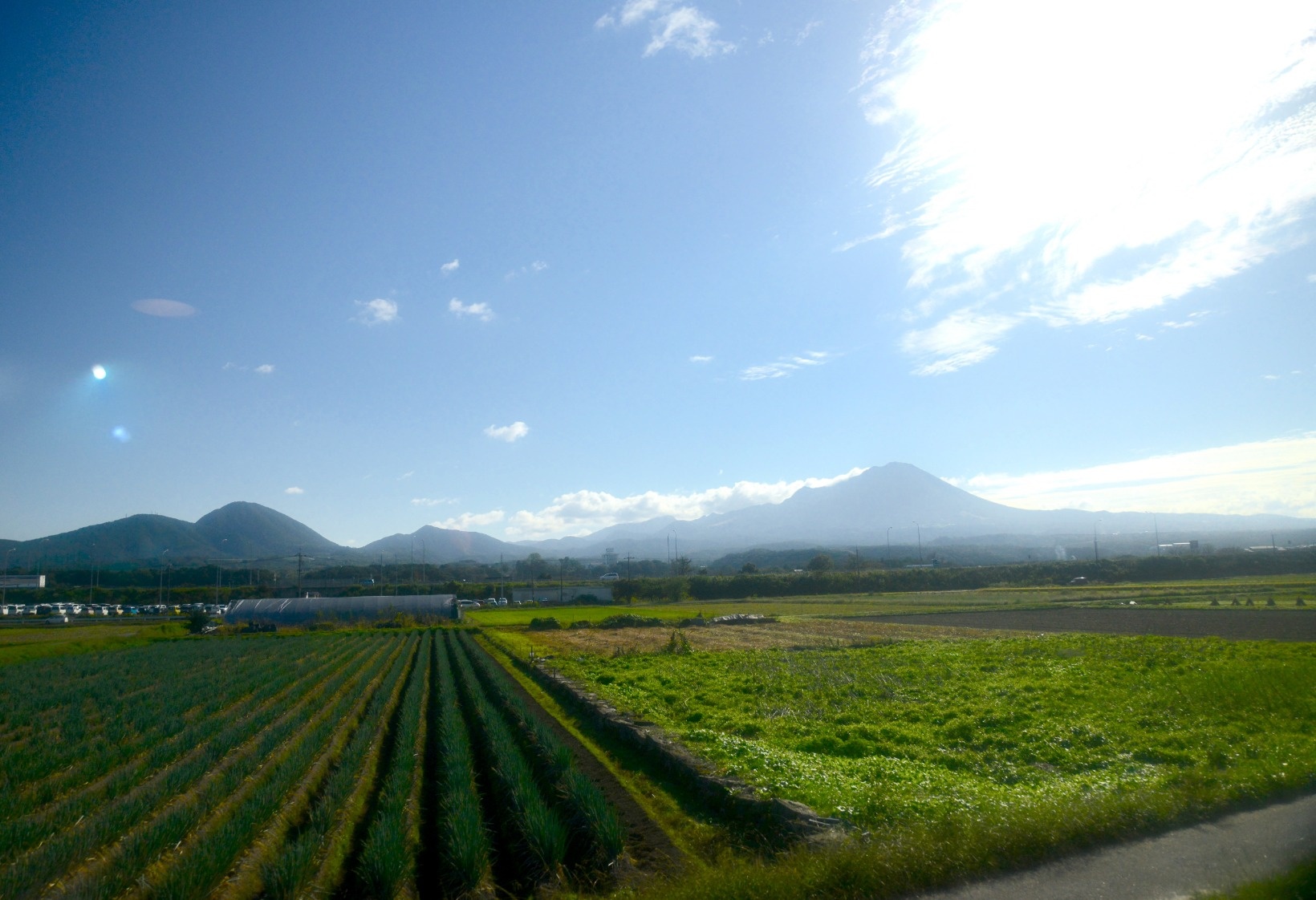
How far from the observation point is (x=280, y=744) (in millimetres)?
12336

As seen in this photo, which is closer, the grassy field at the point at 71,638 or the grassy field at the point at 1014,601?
the grassy field at the point at 71,638

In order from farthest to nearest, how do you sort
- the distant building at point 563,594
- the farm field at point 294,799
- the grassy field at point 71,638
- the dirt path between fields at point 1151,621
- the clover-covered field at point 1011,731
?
the distant building at point 563,594 → the grassy field at point 71,638 → the dirt path between fields at point 1151,621 → the clover-covered field at point 1011,731 → the farm field at point 294,799

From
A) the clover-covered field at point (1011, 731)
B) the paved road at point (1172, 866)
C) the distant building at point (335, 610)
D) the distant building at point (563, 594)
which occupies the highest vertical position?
the paved road at point (1172, 866)

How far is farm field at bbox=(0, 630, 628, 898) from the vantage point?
6.58 meters

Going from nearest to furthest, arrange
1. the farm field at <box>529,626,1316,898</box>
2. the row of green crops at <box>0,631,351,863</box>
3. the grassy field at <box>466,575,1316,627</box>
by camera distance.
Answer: the farm field at <box>529,626,1316,898</box> → the row of green crops at <box>0,631,351,863</box> → the grassy field at <box>466,575,1316,627</box>

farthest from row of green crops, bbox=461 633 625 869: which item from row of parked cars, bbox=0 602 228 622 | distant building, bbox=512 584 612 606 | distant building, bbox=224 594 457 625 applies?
distant building, bbox=512 584 612 606

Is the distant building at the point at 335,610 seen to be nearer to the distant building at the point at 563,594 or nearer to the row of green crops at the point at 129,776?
the distant building at the point at 563,594

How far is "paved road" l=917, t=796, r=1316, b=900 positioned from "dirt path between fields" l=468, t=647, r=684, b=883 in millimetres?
2500

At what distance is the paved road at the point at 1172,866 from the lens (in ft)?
17.3

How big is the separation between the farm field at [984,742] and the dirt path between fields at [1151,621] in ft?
23.5

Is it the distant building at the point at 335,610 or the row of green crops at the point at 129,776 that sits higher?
the row of green crops at the point at 129,776

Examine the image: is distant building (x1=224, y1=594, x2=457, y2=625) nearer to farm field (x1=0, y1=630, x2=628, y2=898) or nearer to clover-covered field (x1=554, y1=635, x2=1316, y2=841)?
farm field (x1=0, y1=630, x2=628, y2=898)

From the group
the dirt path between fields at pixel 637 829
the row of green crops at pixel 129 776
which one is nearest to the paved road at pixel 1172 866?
the dirt path between fields at pixel 637 829

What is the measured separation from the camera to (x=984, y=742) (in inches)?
416
